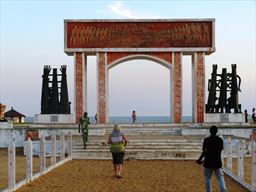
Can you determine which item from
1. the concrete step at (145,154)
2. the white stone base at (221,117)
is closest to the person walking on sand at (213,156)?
the concrete step at (145,154)

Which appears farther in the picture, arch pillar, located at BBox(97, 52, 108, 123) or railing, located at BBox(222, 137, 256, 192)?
arch pillar, located at BBox(97, 52, 108, 123)

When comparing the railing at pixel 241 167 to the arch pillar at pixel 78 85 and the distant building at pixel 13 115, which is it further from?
the distant building at pixel 13 115

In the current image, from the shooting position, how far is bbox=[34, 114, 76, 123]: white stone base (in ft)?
118

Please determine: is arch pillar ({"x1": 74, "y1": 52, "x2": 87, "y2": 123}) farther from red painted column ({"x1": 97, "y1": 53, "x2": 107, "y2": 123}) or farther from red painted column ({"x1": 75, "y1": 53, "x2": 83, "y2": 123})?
red painted column ({"x1": 97, "y1": 53, "x2": 107, "y2": 123})

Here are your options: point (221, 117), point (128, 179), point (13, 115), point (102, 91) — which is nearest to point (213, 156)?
point (128, 179)

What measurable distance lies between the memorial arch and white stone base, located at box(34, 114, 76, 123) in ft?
2.10

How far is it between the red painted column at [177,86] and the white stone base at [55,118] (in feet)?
22.1

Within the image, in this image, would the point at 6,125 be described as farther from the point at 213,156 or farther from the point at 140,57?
the point at 213,156

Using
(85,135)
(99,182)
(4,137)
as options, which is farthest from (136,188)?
(4,137)

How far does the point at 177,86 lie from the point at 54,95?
8.57m

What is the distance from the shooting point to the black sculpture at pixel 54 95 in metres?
37.0

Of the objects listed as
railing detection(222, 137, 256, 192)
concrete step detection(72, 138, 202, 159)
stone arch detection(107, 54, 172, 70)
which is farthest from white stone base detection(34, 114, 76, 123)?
railing detection(222, 137, 256, 192)

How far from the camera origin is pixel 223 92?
3681 centimetres

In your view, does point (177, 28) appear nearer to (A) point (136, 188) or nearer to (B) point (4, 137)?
(B) point (4, 137)
